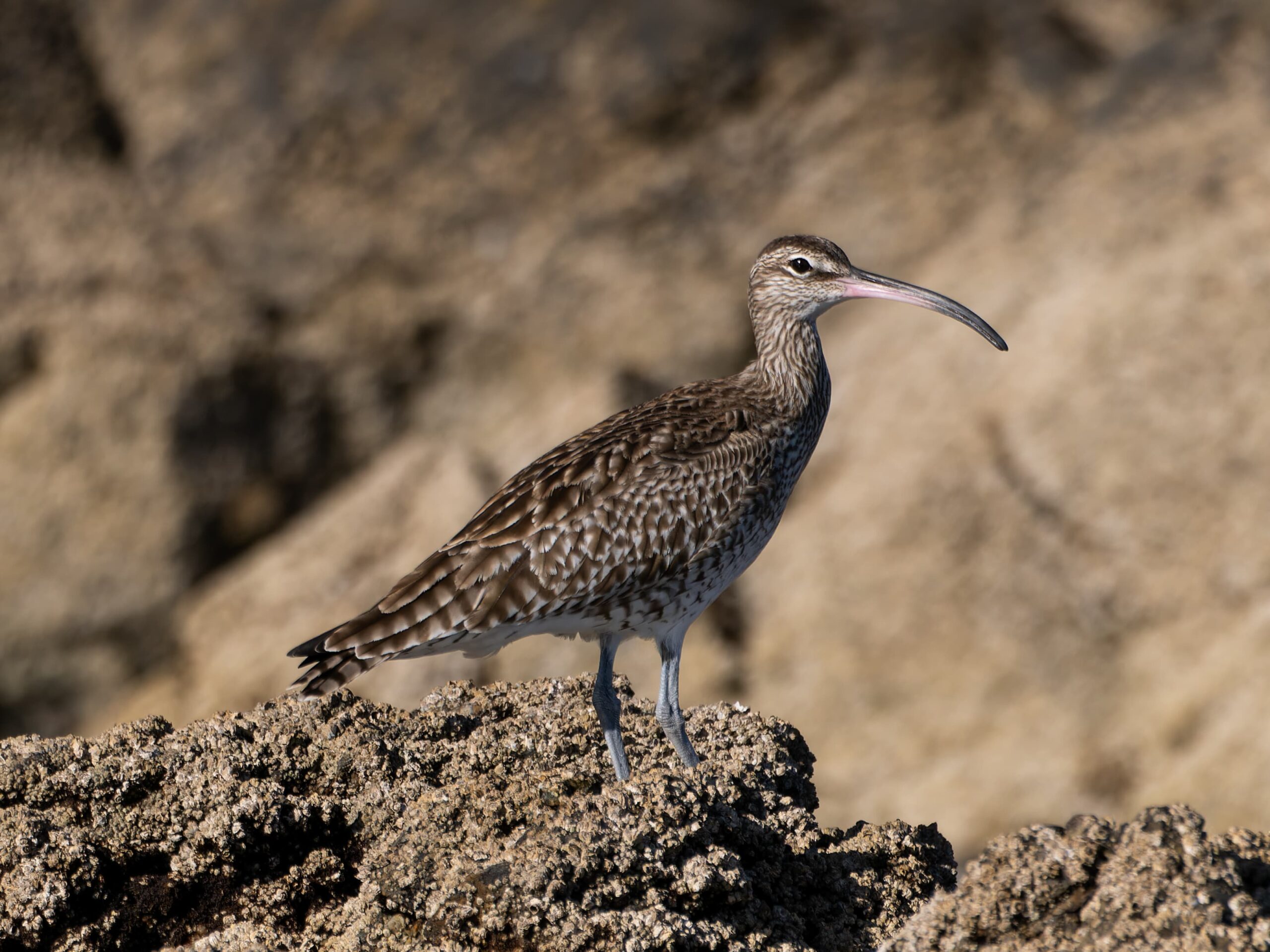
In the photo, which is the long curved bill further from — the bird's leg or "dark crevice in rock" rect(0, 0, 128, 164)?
"dark crevice in rock" rect(0, 0, 128, 164)

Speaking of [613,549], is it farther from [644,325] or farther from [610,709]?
[644,325]

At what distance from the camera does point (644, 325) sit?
1628 cm

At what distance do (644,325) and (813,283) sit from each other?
7.09 meters

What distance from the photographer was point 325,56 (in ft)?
52.2

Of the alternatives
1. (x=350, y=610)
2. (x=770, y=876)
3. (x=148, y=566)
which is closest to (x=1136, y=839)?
(x=770, y=876)

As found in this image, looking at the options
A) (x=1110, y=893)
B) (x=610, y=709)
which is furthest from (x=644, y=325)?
(x=1110, y=893)

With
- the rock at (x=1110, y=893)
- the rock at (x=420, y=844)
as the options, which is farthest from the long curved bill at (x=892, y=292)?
the rock at (x=1110, y=893)

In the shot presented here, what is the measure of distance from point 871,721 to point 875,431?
9.61 ft

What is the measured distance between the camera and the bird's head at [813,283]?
9219 mm

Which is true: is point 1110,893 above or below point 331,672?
below

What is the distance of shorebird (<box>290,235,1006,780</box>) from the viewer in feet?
24.6

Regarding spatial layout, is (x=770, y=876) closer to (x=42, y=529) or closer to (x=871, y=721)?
(x=871, y=721)

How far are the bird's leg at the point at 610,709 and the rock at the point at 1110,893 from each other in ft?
6.68

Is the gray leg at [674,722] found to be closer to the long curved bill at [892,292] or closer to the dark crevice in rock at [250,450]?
the long curved bill at [892,292]
